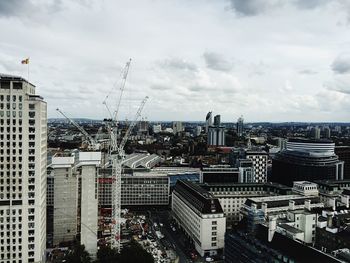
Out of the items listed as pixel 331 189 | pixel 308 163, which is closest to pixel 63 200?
pixel 331 189

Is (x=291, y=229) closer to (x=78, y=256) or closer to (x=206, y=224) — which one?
(x=206, y=224)

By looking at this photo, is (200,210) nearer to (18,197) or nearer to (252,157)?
(18,197)

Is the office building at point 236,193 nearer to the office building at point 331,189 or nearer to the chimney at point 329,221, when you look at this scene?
the office building at point 331,189

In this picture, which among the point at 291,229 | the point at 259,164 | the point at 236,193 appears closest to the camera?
the point at 291,229

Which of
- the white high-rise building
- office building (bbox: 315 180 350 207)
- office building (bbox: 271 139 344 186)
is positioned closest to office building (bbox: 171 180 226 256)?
the white high-rise building

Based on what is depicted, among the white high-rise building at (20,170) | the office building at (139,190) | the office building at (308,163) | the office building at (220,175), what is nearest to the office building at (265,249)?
the white high-rise building at (20,170)

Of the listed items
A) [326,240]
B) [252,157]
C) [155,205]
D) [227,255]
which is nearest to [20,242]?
[227,255]
